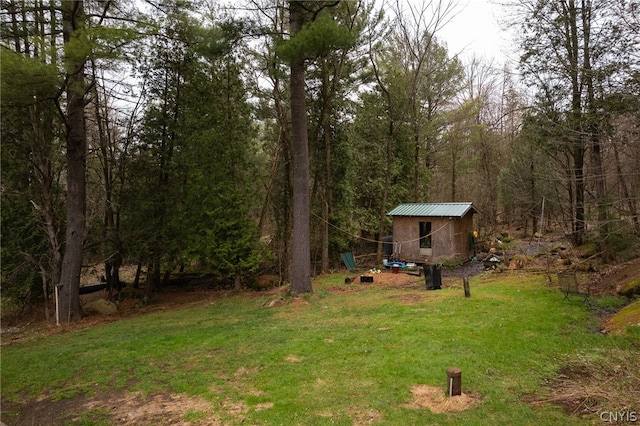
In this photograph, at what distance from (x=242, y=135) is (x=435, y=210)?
28.0ft

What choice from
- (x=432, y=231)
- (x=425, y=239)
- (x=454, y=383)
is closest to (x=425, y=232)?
(x=425, y=239)

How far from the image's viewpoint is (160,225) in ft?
42.5

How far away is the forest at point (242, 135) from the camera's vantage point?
8.22 meters

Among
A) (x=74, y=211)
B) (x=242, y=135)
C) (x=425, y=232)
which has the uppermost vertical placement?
(x=242, y=135)

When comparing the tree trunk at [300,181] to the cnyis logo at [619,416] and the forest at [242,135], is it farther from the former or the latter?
the cnyis logo at [619,416]

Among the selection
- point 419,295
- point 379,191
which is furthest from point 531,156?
point 419,295

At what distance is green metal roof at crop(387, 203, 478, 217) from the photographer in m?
15.2

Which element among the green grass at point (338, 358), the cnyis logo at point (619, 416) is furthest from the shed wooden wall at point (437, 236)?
the cnyis logo at point (619, 416)

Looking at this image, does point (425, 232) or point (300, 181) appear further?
point (425, 232)

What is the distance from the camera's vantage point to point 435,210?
15.8 meters

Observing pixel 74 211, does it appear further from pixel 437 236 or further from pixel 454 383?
pixel 437 236

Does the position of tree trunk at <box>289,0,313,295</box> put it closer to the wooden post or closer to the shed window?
the wooden post

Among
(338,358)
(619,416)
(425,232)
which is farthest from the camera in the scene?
(425,232)

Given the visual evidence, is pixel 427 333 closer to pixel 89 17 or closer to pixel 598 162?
pixel 598 162
